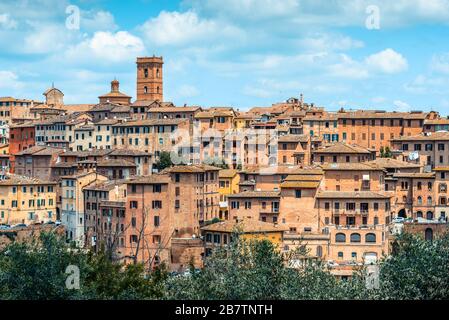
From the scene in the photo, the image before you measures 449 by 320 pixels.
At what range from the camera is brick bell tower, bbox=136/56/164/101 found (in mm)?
88125

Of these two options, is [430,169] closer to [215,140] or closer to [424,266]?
[215,140]

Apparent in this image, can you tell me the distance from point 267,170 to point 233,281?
30.8 m

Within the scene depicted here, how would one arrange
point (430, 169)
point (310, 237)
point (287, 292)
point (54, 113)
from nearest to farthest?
point (287, 292) < point (310, 237) < point (430, 169) < point (54, 113)

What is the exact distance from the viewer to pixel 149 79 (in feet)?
290

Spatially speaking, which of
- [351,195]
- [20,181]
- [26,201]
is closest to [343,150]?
[351,195]

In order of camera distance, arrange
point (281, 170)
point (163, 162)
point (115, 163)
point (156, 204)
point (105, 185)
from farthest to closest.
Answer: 1. point (163, 162)
2. point (115, 163)
3. point (281, 170)
4. point (105, 185)
5. point (156, 204)

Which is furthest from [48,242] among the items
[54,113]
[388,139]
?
[54,113]

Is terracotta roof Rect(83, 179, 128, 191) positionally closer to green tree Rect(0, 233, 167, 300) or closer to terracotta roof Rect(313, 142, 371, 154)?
terracotta roof Rect(313, 142, 371, 154)

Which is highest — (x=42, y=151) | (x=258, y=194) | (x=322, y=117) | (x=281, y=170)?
(x=322, y=117)

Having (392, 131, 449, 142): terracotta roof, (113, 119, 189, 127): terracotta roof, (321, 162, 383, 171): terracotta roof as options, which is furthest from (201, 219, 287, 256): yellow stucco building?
(113, 119, 189, 127): terracotta roof

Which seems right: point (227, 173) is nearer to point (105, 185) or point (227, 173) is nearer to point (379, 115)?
point (105, 185)

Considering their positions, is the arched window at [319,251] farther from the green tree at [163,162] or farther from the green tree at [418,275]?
the green tree at [163,162]

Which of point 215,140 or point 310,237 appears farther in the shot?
point 215,140

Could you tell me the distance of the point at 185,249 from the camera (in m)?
46.1
